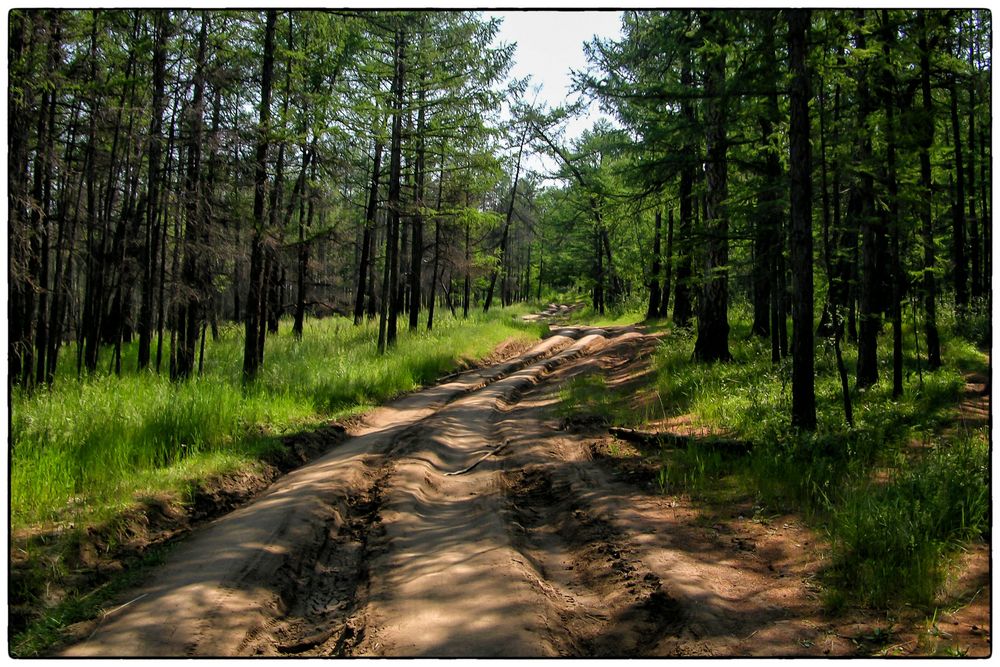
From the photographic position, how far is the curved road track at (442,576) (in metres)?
3.70

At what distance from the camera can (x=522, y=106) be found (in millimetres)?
34969

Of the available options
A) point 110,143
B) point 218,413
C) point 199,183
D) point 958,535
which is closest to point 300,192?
point 110,143

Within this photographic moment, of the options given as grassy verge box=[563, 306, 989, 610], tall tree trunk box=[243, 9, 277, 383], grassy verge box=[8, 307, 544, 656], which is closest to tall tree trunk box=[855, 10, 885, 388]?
grassy verge box=[563, 306, 989, 610]

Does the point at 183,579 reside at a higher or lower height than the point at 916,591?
lower

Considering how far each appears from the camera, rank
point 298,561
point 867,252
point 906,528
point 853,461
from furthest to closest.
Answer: point 867,252
point 853,461
point 298,561
point 906,528

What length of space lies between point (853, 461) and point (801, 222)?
3095mm

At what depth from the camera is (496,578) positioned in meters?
4.46

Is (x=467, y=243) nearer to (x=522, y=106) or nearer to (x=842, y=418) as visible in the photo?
(x=522, y=106)

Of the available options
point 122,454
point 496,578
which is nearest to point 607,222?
point 122,454

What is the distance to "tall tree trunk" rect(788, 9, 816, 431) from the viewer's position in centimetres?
775

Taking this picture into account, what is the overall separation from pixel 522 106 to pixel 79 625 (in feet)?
114

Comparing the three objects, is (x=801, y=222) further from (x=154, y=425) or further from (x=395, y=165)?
(x=395, y=165)

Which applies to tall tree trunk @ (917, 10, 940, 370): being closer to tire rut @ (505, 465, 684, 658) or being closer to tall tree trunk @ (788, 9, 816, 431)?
tall tree trunk @ (788, 9, 816, 431)

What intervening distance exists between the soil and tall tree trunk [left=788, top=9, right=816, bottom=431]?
242 cm
